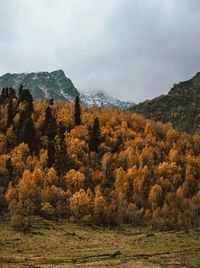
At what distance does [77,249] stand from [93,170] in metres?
65.0

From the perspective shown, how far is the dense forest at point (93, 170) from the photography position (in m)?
80.8

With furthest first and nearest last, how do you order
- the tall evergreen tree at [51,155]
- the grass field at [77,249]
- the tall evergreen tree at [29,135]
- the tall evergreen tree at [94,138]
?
the tall evergreen tree at [94,138] → the tall evergreen tree at [29,135] → the tall evergreen tree at [51,155] → the grass field at [77,249]

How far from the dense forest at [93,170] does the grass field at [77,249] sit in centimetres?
738

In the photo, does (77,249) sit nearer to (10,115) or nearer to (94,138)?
(94,138)

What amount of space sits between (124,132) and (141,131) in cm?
1662

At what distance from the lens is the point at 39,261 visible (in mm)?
29719

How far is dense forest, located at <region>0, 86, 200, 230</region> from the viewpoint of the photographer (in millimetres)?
80750

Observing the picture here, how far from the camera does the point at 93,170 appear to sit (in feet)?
350

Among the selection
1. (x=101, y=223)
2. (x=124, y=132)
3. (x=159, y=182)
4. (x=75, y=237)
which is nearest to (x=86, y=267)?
(x=75, y=237)

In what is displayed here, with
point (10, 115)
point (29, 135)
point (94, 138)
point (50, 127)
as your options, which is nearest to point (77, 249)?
point (94, 138)

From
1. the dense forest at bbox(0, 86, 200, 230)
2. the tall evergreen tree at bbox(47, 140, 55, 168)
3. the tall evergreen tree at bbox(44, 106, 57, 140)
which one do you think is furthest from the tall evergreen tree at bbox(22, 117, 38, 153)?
the tall evergreen tree at bbox(47, 140, 55, 168)

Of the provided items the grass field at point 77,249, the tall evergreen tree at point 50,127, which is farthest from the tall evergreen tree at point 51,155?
the grass field at point 77,249

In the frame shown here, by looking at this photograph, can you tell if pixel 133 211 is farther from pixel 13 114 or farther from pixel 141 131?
pixel 13 114

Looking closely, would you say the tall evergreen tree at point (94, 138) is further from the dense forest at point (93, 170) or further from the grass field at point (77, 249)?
the grass field at point (77, 249)
